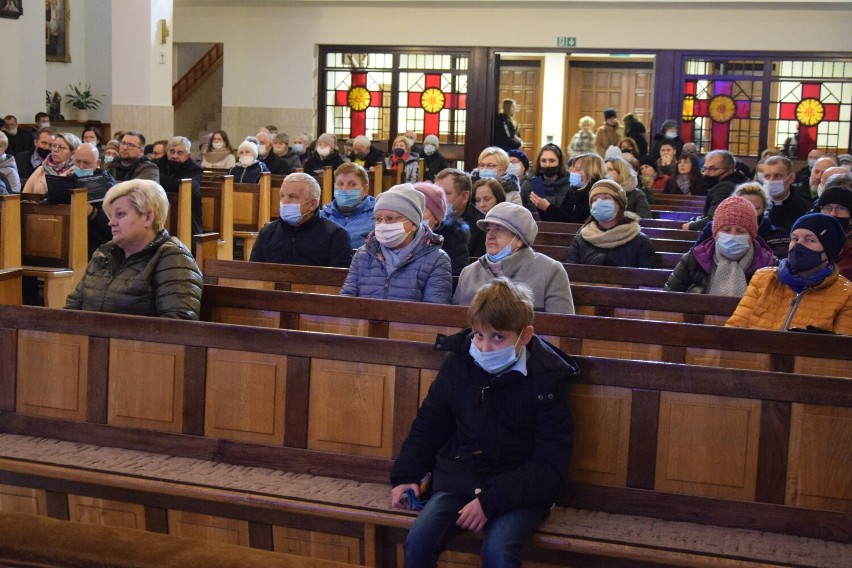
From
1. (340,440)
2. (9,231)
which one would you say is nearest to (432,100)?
(9,231)

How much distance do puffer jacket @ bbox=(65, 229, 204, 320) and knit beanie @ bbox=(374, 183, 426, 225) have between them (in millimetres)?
1049

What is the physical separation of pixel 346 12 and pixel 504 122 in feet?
12.7

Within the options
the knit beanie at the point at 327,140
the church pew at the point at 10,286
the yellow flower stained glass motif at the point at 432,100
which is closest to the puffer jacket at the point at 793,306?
the church pew at the point at 10,286

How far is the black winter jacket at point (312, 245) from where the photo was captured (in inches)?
242

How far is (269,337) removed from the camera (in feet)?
12.2

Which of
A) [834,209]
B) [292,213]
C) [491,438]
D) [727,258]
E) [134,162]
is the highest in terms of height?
[134,162]

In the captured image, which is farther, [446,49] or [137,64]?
[446,49]

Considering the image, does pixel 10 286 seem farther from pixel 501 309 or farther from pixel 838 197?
pixel 838 197

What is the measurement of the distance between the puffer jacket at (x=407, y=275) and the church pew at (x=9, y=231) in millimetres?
3216

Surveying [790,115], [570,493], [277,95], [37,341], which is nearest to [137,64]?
[277,95]

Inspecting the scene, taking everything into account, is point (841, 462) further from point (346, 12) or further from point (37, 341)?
point (346, 12)

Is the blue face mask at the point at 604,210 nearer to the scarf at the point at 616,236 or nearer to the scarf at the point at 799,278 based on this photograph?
the scarf at the point at 616,236

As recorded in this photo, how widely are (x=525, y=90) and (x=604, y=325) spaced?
1703 cm

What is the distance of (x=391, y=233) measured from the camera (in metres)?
5.06
